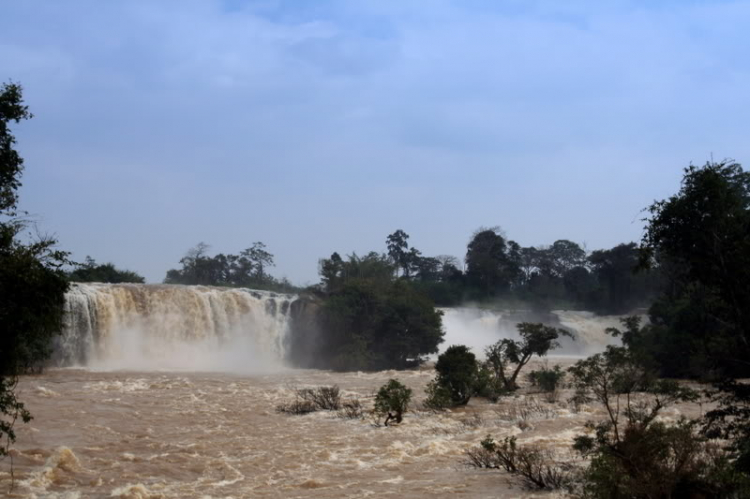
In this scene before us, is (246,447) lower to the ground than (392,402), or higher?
lower

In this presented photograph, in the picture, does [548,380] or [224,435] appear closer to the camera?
[224,435]

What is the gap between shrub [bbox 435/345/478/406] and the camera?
66.8 feet

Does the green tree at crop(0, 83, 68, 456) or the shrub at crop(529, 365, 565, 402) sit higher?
the green tree at crop(0, 83, 68, 456)

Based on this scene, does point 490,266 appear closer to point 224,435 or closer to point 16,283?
point 224,435

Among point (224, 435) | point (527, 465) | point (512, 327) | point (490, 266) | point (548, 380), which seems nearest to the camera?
point (527, 465)

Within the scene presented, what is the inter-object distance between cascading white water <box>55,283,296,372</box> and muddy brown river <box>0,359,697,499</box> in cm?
1222

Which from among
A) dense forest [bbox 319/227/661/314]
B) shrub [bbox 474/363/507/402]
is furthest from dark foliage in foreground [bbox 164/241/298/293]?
shrub [bbox 474/363/507/402]

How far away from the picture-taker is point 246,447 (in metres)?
13.6

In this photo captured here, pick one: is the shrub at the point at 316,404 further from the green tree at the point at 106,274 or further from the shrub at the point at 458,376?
the green tree at the point at 106,274

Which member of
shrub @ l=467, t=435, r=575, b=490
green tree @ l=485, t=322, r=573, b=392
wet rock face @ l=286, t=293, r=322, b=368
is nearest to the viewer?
shrub @ l=467, t=435, r=575, b=490

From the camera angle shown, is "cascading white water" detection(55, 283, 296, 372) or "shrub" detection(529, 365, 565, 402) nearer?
"shrub" detection(529, 365, 565, 402)

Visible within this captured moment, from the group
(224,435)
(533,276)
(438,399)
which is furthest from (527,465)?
(533,276)

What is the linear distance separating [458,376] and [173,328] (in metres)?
22.4

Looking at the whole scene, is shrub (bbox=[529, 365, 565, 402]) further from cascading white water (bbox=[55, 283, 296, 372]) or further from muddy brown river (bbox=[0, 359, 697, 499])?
cascading white water (bbox=[55, 283, 296, 372])
